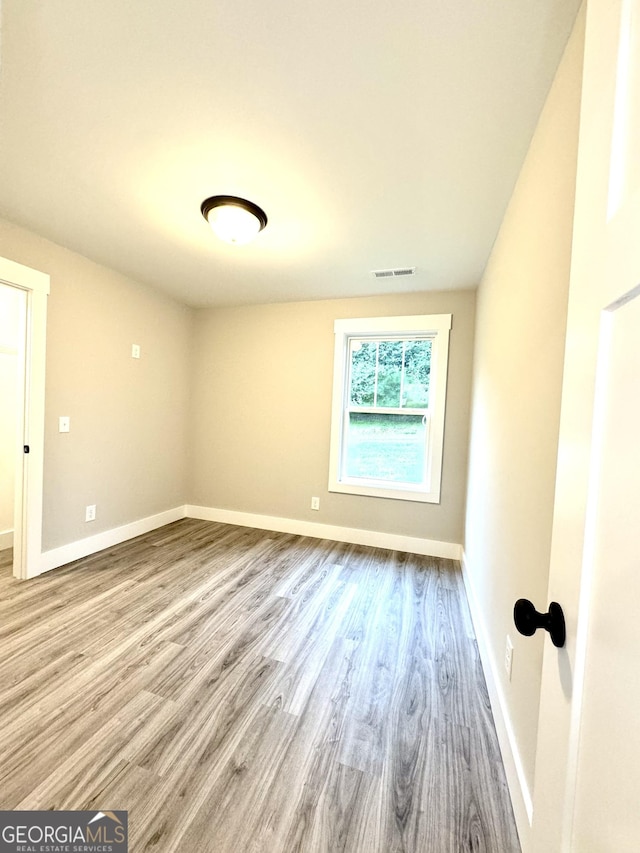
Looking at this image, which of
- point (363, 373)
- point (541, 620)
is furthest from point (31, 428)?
point (541, 620)

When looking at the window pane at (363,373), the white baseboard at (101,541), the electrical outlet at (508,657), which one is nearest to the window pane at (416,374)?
the window pane at (363,373)

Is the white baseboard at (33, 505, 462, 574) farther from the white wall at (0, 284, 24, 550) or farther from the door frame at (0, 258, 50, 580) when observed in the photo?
the white wall at (0, 284, 24, 550)

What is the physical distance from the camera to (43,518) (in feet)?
8.03

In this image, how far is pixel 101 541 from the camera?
2.88 metres

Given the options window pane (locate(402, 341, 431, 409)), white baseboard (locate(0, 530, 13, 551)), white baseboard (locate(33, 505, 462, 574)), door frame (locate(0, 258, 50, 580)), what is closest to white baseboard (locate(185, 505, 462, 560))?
white baseboard (locate(33, 505, 462, 574))

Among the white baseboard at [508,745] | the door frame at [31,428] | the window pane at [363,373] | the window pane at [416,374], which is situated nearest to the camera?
the white baseboard at [508,745]

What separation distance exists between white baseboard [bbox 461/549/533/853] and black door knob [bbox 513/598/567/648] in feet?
1.52

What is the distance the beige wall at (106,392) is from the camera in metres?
2.47

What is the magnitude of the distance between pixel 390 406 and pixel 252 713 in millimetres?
2527

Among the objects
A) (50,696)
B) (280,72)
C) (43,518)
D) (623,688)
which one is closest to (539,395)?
(623,688)

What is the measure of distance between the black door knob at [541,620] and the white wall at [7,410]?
3727 mm

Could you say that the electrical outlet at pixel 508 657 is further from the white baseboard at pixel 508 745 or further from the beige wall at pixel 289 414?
the beige wall at pixel 289 414

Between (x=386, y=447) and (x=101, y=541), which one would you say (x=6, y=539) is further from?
(x=386, y=447)

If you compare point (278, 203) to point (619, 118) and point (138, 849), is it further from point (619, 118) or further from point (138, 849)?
point (138, 849)
